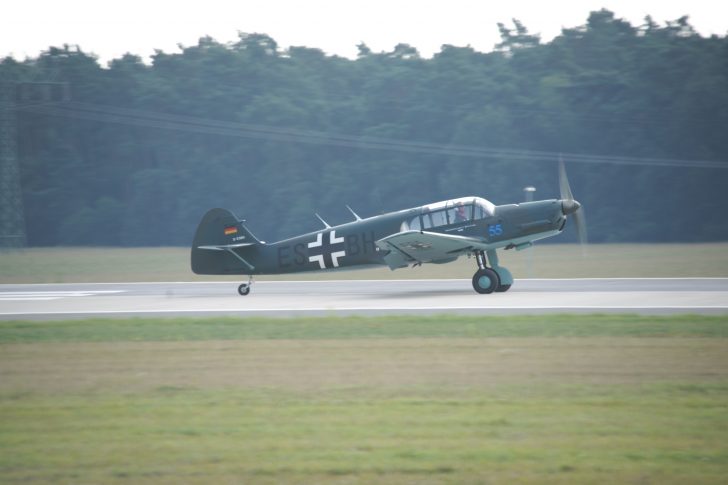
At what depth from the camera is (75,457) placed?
25.8ft

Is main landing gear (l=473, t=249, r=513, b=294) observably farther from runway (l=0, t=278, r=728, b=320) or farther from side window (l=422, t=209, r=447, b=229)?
side window (l=422, t=209, r=447, b=229)

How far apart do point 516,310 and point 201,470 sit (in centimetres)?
1083

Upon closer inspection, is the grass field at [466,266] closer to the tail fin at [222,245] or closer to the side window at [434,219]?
the tail fin at [222,245]

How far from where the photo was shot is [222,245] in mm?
23078

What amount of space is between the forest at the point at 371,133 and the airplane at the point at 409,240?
29.5 meters

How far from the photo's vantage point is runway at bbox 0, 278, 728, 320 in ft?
58.9

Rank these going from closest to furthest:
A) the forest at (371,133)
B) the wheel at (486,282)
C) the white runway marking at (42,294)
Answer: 1. the wheel at (486,282)
2. the white runway marking at (42,294)
3. the forest at (371,133)

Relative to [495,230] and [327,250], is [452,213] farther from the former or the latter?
[327,250]

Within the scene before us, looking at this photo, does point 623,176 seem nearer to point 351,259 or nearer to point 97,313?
point 351,259

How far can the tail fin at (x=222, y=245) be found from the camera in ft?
75.8

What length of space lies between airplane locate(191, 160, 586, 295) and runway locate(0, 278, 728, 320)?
2.55 ft

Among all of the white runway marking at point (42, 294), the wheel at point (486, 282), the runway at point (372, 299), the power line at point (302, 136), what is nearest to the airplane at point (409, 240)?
the wheel at point (486, 282)

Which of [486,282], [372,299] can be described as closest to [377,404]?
[372,299]

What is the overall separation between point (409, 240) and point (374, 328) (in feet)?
17.0
